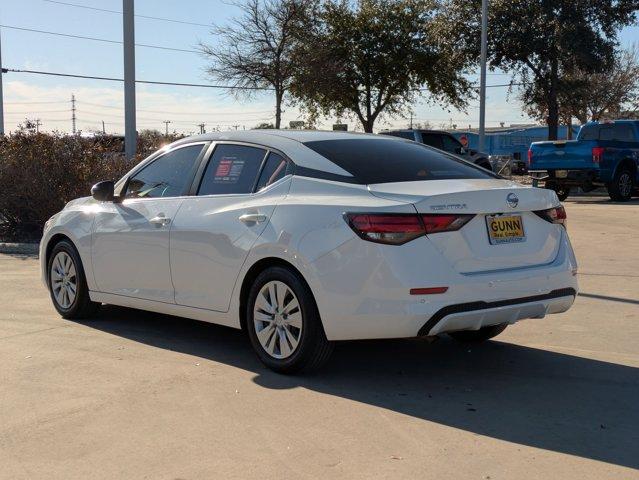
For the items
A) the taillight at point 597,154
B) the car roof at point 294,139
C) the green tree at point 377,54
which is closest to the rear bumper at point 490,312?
the car roof at point 294,139

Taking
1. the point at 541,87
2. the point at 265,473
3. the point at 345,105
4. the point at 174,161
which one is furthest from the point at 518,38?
the point at 265,473

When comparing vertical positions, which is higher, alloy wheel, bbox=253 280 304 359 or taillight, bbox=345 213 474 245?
taillight, bbox=345 213 474 245

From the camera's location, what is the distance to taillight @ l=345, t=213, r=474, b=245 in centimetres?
501

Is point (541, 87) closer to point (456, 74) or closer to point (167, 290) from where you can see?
point (456, 74)

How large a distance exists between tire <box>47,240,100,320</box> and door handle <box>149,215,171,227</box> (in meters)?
1.15

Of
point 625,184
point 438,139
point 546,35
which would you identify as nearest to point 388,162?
point 625,184

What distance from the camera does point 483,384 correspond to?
17.9ft

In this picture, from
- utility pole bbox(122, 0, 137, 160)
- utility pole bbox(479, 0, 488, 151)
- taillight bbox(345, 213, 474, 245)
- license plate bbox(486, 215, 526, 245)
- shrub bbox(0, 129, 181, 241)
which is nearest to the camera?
taillight bbox(345, 213, 474, 245)

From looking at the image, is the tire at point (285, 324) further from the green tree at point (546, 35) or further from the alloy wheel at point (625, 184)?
the green tree at point (546, 35)

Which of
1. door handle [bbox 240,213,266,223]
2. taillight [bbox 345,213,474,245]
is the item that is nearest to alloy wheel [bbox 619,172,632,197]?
door handle [bbox 240,213,266,223]

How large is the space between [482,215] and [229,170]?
1977 mm

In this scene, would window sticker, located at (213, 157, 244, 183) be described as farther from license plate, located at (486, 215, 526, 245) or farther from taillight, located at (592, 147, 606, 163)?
taillight, located at (592, 147, 606, 163)

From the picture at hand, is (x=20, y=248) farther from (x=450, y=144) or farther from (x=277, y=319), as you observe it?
(x=450, y=144)

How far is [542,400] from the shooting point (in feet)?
16.7
